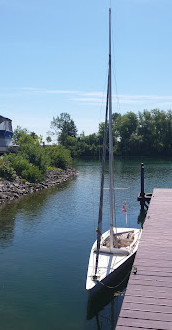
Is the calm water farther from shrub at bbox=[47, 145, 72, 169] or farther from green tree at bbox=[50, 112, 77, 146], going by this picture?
green tree at bbox=[50, 112, 77, 146]

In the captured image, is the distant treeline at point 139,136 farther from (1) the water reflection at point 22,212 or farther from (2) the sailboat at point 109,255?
(2) the sailboat at point 109,255

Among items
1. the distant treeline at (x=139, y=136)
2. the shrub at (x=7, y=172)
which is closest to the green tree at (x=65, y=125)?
the distant treeline at (x=139, y=136)

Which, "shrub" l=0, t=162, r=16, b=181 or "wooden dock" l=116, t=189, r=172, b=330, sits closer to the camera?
"wooden dock" l=116, t=189, r=172, b=330

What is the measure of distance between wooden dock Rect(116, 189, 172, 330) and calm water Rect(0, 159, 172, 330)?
2883 millimetres

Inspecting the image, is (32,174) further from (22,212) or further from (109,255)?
(109,255)

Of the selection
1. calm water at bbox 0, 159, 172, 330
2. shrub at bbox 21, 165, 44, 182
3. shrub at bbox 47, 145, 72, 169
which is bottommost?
calm water at bbox 0, 159, 172, 330

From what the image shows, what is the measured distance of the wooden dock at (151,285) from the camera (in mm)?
10242

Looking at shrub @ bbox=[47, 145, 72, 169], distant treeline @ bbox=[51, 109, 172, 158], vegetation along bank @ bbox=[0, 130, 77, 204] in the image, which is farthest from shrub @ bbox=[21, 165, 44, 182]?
distant treeline @ bbox=[51, 109, 172, 158]

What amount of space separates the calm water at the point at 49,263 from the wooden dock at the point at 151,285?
2.88m

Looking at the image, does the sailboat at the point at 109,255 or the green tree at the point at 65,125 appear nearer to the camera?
the sailboat at the point at 109,255

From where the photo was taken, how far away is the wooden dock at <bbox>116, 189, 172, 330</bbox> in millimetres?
10242

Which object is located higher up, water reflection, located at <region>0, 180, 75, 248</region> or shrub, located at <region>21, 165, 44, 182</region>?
shrub, located at <region>21, 165, 44, 182</region>

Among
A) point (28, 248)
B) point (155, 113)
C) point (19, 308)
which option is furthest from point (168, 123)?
point (19, 308)

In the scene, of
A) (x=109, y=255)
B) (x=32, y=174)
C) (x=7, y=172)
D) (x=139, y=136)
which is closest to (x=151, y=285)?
(x=109, y=255)
